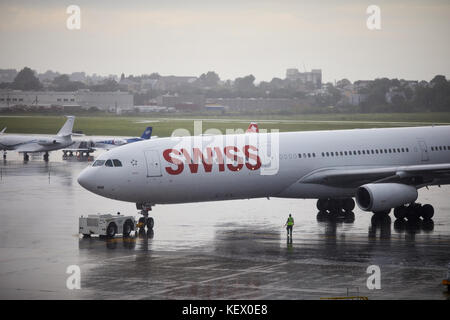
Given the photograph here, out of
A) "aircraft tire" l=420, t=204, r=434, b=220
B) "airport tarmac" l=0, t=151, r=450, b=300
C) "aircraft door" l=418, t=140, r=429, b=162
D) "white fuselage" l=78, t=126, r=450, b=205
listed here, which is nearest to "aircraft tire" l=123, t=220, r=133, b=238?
"airport tarmac" l=0, t=151, r=450, b=300

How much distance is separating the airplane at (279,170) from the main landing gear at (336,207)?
0.18ft

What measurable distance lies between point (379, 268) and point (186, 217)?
1612 centimetres

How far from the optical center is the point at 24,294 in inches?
1033

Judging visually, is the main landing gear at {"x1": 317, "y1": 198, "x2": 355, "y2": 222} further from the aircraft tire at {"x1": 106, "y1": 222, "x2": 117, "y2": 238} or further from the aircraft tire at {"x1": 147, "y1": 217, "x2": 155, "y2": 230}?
the aircraft tire at {"x1": 106, "y1": 222, "x2": 117, "y2": 238}

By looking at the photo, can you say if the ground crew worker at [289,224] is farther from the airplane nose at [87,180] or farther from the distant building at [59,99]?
the distant building at [59,99]

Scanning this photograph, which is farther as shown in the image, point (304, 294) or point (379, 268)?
point (379, 268)

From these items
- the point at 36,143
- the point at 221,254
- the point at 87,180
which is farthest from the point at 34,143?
the point at 221,254

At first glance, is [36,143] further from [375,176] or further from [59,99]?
[59,99]

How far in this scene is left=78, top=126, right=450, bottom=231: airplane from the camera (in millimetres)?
38438

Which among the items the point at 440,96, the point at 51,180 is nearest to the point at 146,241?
the point at 51,180

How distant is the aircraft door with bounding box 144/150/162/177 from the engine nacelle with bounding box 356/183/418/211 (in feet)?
32.3

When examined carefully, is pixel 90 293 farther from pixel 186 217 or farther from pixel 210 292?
pixel 186 217

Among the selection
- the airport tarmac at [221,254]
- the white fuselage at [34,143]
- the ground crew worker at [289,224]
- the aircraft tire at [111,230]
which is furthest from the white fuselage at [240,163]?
the white fuselage at [34,143]

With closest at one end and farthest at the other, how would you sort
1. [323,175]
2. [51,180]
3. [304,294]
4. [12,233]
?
1. [304,294]
2. [12,233]
3. [323,175]
4. [51,180]
